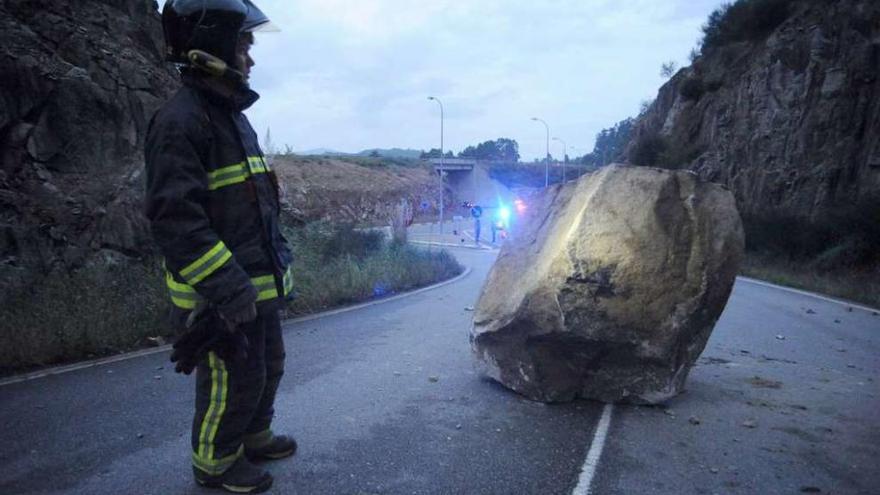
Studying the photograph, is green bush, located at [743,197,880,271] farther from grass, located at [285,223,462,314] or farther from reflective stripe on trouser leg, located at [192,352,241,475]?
reflective stripe on trouser leg, located at [192,352,241,475]

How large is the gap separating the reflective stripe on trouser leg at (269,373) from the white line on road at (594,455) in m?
1.78

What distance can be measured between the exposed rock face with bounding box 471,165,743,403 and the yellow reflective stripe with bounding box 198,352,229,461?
2.27 m

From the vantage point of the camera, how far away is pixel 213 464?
11.1 ft

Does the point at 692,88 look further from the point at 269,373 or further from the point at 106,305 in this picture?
the point at 269,373

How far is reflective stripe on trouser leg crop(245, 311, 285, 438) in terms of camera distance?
144 inches

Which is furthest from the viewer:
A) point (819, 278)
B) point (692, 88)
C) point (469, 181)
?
point (469, 181)

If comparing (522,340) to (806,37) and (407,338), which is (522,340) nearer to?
(407,338)

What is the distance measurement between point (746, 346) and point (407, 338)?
4.07 m

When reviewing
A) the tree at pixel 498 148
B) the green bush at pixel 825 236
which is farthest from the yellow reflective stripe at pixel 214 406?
the tree at pixel 498 148

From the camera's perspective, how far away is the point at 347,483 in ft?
11.7

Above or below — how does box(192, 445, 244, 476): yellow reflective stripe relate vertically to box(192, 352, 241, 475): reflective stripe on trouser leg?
below

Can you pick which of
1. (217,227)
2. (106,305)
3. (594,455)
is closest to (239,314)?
(217,227)

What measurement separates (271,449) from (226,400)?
0.70 meters

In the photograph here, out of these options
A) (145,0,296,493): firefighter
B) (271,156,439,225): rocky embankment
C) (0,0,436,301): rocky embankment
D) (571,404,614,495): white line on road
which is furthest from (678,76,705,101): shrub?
(145,0,296,493): firefighter
